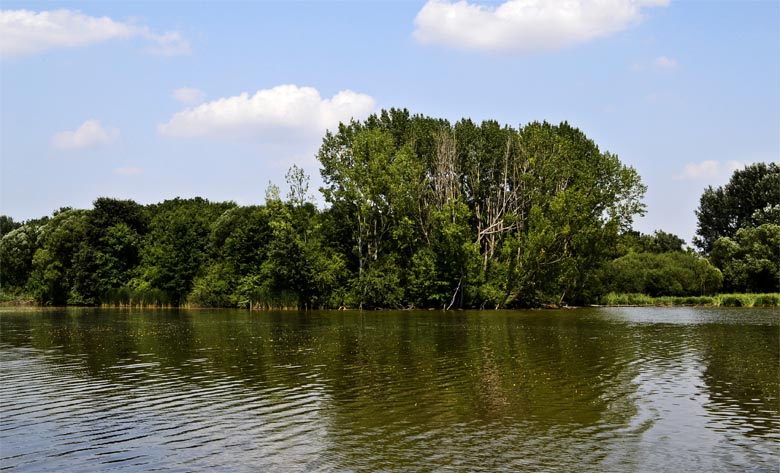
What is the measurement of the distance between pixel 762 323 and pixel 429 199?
124ft

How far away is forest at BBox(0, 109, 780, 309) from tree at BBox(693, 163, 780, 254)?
18.1m

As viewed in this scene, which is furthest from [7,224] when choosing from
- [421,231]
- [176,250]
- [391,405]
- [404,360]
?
→ [391,405]

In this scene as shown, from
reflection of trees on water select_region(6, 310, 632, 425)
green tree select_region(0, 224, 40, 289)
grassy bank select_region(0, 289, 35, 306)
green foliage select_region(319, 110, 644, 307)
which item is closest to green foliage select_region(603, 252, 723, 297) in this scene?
green foliage select_region(319, 110, 644, 307)

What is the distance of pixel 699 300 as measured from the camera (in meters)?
83.6

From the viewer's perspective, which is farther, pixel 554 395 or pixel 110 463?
pixel 554 395

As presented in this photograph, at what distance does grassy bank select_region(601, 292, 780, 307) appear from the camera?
77.2 metres

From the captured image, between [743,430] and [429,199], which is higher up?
[429,199]

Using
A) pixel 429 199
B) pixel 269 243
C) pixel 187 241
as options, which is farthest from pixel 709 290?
pixel 187 241

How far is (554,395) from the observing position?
1953 centimetres

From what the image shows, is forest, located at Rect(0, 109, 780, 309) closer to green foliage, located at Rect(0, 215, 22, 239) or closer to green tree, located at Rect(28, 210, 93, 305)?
green tree, located at Rect(28, 210, 93, 305)

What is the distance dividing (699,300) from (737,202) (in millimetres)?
34742

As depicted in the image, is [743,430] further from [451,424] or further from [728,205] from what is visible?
[728,205]

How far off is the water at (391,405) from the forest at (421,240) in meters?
38.9

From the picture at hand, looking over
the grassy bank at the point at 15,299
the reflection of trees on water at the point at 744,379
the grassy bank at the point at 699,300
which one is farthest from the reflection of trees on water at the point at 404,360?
the grassy bank at the point at 15,299
